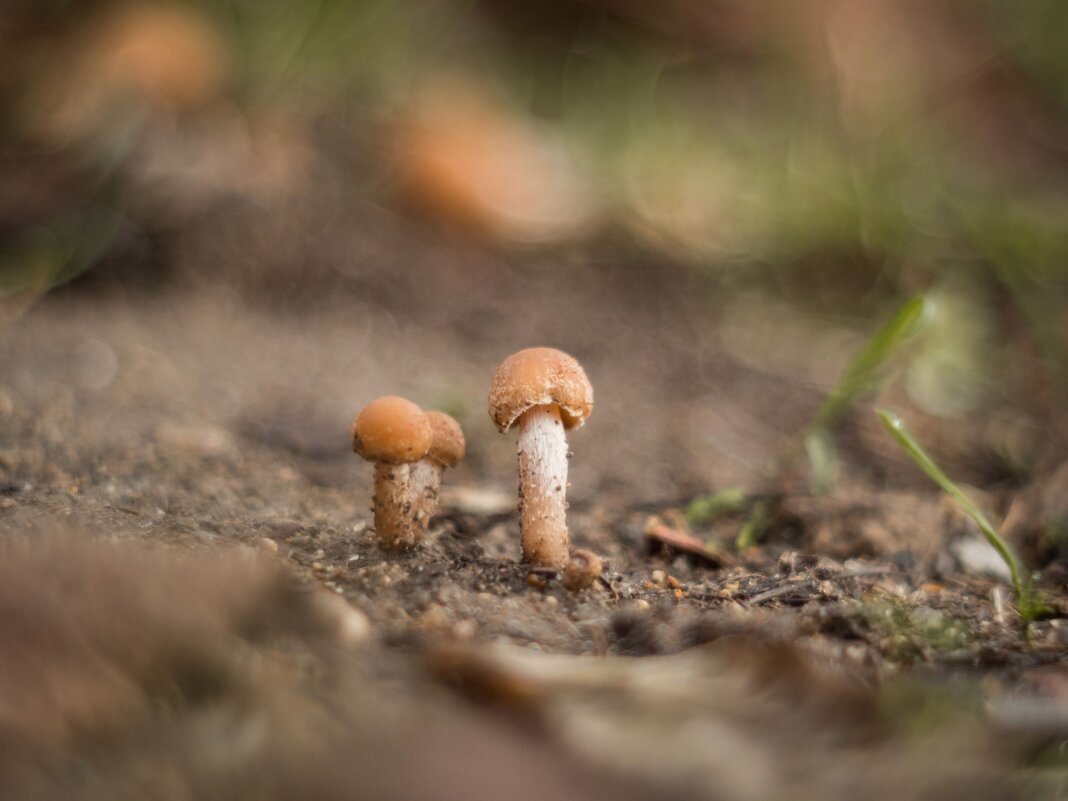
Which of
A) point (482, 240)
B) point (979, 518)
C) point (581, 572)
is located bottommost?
point (581, 572)

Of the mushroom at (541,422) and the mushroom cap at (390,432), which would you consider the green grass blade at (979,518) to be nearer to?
the mushroom at (541,422)

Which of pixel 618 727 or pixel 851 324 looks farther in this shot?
pixel 851 324

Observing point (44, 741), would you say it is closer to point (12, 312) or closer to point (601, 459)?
point (601, 459)

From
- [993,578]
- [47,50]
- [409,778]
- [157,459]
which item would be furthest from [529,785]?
[47,50]

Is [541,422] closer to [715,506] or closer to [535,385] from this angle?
[535,385]

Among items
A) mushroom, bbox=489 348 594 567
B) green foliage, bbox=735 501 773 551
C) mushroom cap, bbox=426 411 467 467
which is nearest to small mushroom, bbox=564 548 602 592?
mushroom, bbox=489 348 594 567

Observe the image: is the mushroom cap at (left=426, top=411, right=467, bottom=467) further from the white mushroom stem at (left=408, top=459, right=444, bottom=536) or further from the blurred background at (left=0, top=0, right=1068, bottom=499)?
the blurred background at (left=0, top=0, right=1068, bottom=499)

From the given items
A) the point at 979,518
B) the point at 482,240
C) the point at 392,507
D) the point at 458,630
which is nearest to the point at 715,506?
the point at 979,518
